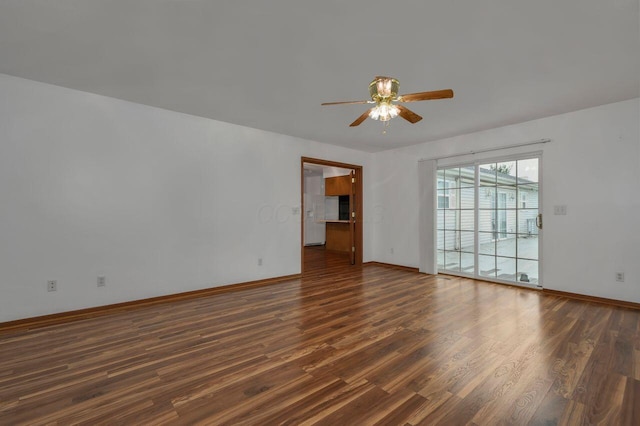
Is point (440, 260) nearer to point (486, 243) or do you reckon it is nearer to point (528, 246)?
point (486, 243)

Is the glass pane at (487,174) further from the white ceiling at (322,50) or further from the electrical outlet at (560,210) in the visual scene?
the white ceiling at (322,50)

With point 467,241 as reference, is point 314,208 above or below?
above

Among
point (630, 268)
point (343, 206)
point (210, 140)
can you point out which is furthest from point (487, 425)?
point (343, 206)

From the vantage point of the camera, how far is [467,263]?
17.3ft

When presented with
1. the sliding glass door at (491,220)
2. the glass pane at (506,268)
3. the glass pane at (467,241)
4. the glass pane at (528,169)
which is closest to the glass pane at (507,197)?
the sliding glass door at (491,220)

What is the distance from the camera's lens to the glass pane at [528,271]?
4.48m

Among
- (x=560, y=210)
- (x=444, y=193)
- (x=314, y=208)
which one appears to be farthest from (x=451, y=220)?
(x=314, y=208)

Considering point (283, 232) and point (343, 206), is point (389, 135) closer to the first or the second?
point (283, 232)

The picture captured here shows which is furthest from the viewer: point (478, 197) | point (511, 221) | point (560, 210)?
point (478, 197)

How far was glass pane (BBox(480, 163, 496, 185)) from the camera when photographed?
4.94 meters

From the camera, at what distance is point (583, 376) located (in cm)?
205

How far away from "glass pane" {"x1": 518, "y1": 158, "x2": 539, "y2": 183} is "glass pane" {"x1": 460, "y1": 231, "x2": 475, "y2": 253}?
1.22 meters

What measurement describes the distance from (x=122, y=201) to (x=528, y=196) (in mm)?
5865

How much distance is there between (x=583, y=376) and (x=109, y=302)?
4.69 m
